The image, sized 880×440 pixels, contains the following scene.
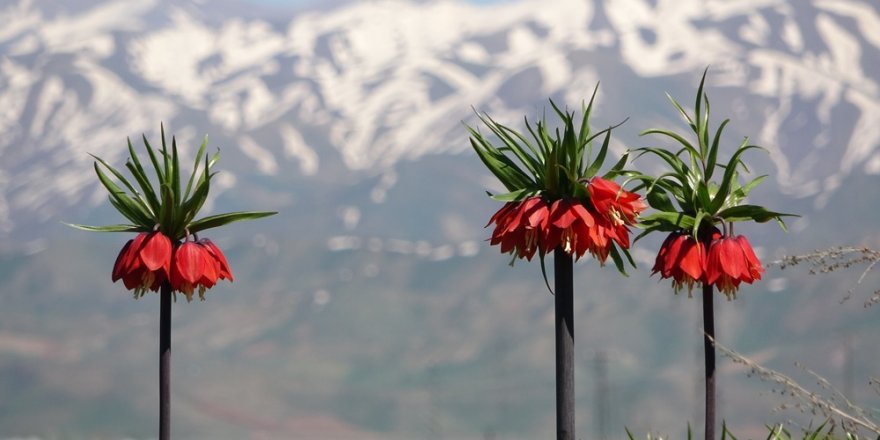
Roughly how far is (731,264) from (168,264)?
169 inches

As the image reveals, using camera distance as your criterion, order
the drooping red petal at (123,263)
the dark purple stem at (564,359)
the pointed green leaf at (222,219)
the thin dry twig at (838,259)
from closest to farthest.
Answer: the thin dry twig at (838,259) < the dark purple stem at (564,359) < the pointed green leaf at (222,219) < the drooping red petal at (123,263)

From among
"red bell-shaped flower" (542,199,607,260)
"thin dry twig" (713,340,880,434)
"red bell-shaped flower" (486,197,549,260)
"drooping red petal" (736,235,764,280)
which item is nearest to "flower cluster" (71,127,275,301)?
"red bell-shaped flower" (486,197,549,260)

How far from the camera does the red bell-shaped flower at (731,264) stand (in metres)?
12.0

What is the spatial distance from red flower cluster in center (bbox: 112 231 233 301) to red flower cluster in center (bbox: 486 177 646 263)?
2191 mm

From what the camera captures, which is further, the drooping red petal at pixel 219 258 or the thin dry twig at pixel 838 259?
the drooping red petal at pixel 219 258

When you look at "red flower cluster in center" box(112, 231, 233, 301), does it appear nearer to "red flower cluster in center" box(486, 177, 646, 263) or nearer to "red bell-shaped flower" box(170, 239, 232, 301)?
"red bell-shaped flower" box(170, 239, 232, 301)

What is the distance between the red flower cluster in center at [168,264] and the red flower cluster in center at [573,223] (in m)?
2.19

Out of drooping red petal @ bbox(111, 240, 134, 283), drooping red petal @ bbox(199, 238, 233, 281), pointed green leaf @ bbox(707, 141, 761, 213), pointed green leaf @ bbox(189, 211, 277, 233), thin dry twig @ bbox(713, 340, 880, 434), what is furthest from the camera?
drooping red petal @ bbox(199, 238, 233, 281)

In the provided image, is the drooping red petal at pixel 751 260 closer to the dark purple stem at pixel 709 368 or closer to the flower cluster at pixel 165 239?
the dark purple stem at pixel 709 368

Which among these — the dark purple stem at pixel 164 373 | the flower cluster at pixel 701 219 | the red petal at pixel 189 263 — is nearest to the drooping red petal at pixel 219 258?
the red petal at pixel 189 263

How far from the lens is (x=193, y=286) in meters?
11.9

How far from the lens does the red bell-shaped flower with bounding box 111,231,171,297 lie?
38.6ft

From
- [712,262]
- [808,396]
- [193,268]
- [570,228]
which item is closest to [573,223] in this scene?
[570,228]

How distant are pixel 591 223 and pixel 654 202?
1403mm
